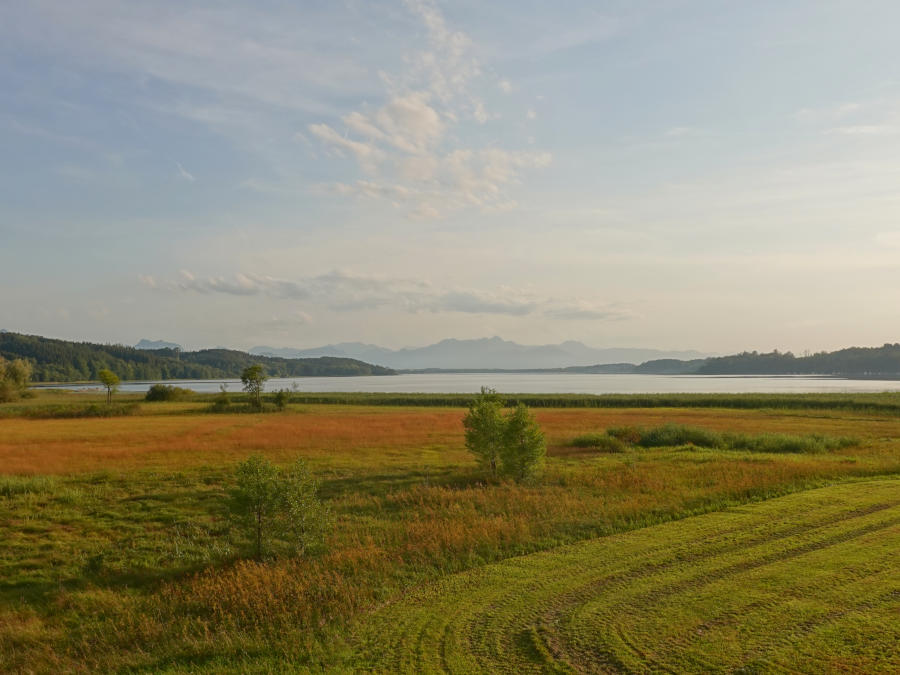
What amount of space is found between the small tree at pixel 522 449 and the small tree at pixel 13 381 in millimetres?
107271

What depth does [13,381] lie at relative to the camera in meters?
113

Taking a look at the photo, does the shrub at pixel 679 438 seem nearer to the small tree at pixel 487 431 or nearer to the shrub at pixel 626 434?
the shrub at pixel 626 434

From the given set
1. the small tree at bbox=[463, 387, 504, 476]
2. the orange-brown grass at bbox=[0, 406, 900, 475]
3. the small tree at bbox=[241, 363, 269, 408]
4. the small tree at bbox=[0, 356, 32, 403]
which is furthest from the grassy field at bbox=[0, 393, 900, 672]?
the small tree at bbox=[0, 356, 32, 403]

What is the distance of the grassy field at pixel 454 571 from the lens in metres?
8.95

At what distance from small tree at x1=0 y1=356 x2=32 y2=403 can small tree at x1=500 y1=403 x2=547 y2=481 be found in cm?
10727

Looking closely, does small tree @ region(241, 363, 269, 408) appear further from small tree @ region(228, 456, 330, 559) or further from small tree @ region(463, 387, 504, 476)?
small tree @ region(228, 456, 330, 559)

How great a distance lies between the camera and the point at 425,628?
955 cm

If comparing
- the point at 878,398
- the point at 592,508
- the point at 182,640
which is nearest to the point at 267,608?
the point at 182,640

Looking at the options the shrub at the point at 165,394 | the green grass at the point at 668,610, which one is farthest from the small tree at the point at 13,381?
the green grass at the point at 668,610

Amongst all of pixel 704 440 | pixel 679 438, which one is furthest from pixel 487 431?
pixel 704 440

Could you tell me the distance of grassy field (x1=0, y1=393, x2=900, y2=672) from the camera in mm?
8953

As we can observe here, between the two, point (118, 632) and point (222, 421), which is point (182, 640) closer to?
point (118, 632)

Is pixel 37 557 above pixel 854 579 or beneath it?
beneath

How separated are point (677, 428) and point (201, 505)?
33.7 meters
